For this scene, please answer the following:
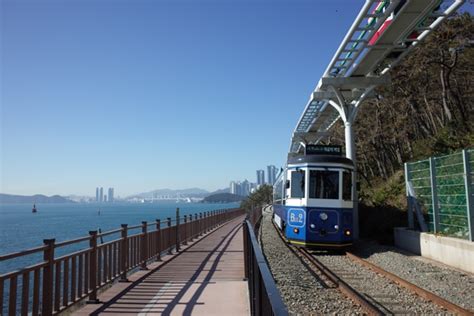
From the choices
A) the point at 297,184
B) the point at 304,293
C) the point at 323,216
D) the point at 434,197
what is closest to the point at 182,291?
the point at 304,293

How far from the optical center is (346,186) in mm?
14219

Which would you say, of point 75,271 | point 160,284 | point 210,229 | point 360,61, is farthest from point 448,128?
point 75,271

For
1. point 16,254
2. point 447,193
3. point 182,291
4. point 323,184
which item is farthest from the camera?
point 323,184

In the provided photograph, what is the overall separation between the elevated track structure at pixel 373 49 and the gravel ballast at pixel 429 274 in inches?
106

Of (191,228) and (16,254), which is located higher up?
(16,254)

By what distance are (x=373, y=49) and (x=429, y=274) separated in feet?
29.8

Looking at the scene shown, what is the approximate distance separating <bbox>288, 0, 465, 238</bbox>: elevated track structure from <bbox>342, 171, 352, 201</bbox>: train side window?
1.27 feet

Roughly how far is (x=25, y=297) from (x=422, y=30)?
14.7 meters

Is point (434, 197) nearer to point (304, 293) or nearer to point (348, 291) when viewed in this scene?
point (348, 291)

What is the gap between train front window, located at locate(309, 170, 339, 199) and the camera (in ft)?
46.0

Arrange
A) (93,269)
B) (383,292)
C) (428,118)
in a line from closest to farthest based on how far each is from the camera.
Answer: (93,269)
(383,292)
(428,118)

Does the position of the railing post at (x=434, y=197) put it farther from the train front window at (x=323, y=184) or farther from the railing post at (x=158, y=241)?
the railing post at (x=158, y=241)

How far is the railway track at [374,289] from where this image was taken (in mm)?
6767

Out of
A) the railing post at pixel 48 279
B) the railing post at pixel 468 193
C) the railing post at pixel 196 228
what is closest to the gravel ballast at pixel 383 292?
the railing post at pixel 468 193
